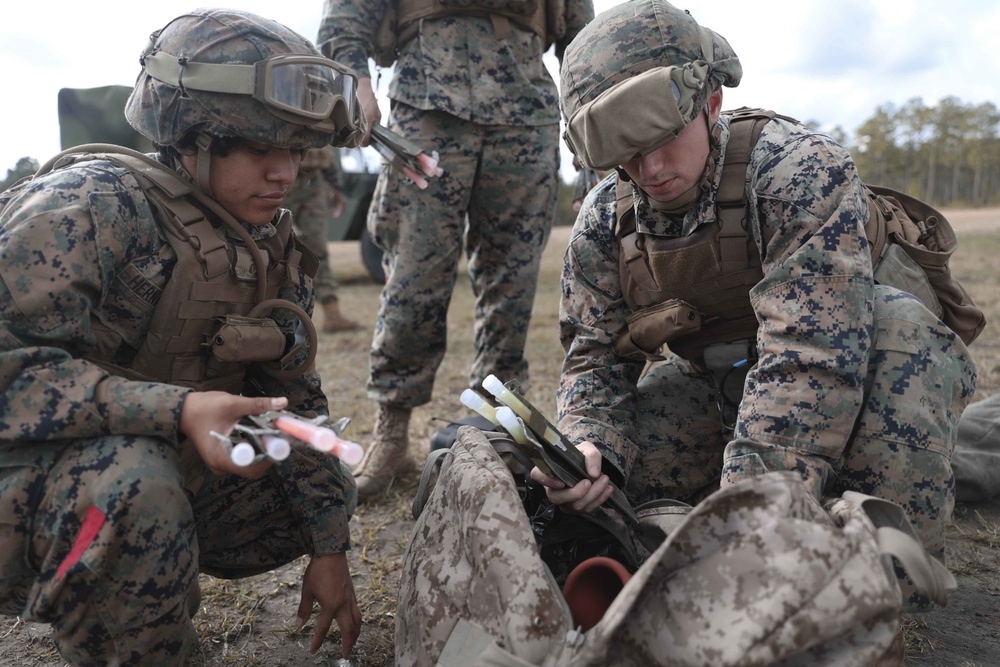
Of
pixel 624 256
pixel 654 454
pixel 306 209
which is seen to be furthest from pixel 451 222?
pixel 306 209

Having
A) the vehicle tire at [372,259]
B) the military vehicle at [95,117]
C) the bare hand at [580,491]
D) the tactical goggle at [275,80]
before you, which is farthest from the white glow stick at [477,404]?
the vehicle tire at [372,259]

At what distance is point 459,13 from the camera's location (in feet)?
11.6

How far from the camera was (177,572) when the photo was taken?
1.88m

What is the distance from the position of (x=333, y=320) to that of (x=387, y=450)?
4761 mm

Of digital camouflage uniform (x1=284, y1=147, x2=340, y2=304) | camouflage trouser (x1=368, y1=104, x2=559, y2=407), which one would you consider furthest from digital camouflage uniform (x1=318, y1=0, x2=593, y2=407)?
digital camouflage uniform (x1=284, y1=147, x2=340, y2=304)

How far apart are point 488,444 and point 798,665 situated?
84 cm

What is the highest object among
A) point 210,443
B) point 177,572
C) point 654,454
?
point 210,443

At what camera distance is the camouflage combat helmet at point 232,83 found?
2.14 m

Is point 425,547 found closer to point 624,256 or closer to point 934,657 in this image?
point 624,256

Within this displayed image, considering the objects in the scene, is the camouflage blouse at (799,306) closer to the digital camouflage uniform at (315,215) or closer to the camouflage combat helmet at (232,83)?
the camouflage combat helmet at (232,83)

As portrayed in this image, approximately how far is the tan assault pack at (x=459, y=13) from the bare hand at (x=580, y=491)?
7.10ft

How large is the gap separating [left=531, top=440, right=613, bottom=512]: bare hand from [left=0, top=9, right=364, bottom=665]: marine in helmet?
64 cm

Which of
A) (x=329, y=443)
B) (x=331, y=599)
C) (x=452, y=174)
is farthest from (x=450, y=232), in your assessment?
(x=329, y=443)

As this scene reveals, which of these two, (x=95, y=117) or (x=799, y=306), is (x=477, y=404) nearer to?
(x=799, y=306)
